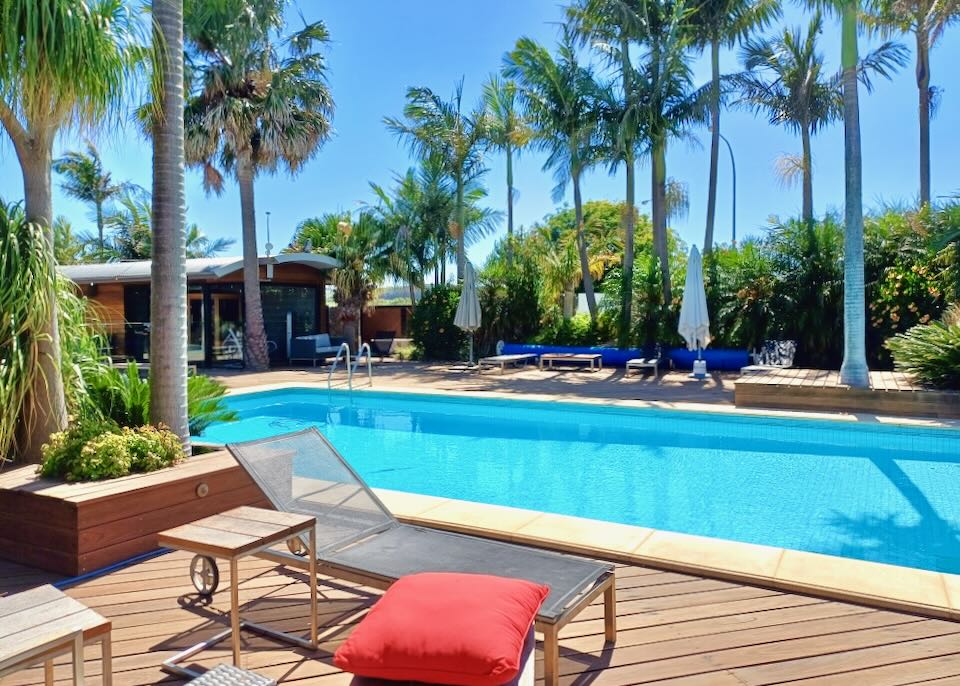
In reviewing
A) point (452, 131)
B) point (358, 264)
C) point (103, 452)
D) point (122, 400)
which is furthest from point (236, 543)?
point (358, 264)

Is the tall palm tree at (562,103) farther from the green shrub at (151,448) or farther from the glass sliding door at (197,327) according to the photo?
the green shrub at (151,448)

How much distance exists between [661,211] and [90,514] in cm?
1360

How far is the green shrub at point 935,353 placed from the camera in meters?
8.69

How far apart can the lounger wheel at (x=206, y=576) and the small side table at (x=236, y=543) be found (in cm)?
34

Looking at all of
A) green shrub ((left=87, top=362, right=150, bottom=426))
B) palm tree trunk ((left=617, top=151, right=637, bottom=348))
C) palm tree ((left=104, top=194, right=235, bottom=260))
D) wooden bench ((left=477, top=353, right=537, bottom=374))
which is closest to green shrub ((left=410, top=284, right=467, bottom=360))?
wooden bench ((left=477, top=353, right=537, bottom=374))

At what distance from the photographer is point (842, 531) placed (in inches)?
198

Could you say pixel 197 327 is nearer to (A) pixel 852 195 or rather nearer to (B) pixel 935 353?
(A) pixel 852 195

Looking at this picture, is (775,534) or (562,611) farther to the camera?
(775,534)

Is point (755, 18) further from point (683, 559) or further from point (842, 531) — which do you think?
point (683, 559)

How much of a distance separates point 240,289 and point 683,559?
15.3 meters

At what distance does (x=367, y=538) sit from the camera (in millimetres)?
3275

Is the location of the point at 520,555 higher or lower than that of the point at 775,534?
higher

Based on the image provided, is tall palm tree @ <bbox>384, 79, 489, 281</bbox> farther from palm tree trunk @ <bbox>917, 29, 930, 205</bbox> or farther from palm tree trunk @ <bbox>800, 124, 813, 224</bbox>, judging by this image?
palm tree trunk @ <bbox>917, 29, 930, 205</bbox>

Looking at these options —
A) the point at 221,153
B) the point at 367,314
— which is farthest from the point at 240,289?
the point at 367,314
